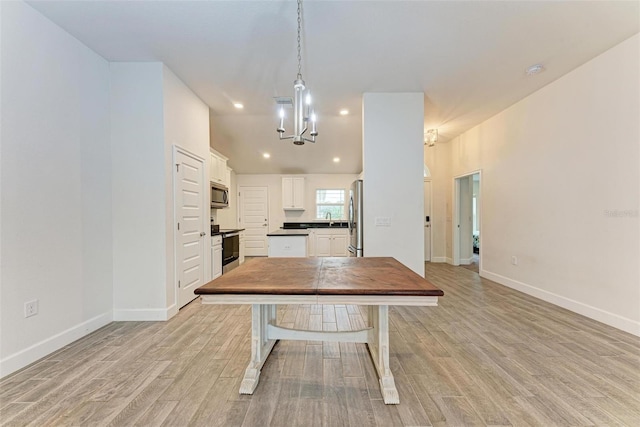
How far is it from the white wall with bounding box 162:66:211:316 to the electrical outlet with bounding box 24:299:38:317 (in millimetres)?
953

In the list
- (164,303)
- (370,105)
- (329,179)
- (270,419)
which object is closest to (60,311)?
(164,303)

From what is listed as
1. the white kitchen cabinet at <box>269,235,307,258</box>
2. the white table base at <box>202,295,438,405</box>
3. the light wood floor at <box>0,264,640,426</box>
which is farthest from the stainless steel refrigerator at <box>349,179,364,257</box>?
the white table base at <box>202,295,438,405</box>

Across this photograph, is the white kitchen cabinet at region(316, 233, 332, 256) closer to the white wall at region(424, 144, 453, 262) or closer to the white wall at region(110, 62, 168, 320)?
the white wall at region(424, 144, 453, 262)

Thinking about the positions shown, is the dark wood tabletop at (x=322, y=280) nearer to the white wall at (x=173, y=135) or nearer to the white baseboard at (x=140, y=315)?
the white wall at (x=173, y=135)

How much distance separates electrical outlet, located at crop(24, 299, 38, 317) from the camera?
6.46ft

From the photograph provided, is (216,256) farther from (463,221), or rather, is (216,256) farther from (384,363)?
(463,221)

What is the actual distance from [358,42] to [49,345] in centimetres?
368

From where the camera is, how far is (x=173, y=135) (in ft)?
9.75

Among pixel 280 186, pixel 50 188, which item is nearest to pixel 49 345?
pixel 50 188

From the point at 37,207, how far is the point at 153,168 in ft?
3.12

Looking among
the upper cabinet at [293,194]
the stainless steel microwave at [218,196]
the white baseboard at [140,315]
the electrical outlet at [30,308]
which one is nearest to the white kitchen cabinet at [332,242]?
the upper cabinet at [293,194]

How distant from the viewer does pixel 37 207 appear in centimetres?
206

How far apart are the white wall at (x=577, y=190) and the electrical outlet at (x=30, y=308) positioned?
502cm

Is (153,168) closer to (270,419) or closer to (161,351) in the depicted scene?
(161,351)
